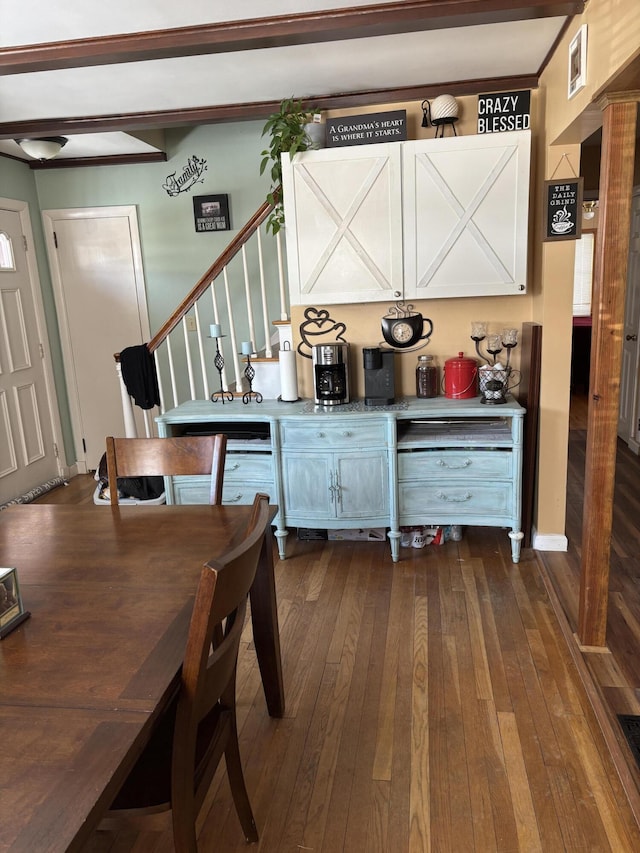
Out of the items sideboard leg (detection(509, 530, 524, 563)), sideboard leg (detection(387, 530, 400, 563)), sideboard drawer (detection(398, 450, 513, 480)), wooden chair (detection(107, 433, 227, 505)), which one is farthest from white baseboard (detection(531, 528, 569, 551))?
wooden chair (detection(107, 433, 227, 505))

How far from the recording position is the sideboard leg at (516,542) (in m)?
3.25

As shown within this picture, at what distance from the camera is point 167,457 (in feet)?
7.40

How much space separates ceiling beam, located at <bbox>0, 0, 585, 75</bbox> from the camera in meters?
2.25

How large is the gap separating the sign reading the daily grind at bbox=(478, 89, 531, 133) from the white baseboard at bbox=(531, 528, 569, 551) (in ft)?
7.01

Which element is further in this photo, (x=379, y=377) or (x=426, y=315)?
(x=426, y=315)

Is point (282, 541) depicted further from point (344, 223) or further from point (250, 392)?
point (344, 223)

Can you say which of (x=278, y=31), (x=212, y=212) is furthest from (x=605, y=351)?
(x=212, y=212)

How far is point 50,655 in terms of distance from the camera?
128 centimetres

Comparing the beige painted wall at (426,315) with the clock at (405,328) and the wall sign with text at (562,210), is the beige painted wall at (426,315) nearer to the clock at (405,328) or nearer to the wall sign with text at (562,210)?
the clock at (405,328)

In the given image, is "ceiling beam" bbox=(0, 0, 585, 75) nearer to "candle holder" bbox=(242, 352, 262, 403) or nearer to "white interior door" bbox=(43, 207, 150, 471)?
"candle holder" bbox=(242, 352, 262, 403)

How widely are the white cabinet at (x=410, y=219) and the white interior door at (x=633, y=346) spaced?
2.27 metres

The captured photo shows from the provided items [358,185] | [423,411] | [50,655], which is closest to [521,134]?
[358,185]

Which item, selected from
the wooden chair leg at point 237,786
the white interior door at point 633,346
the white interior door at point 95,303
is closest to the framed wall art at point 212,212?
the white interior door at point 95,303

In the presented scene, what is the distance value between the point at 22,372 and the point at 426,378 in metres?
3.13
